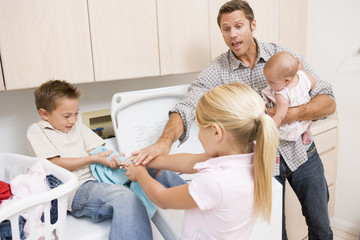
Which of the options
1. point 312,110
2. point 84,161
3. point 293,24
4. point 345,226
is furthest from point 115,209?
point 345,226

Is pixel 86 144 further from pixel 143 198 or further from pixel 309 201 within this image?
pixel 309 201

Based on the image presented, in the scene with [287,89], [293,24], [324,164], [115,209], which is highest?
[293,24]

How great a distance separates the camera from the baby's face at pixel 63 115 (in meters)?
1.08

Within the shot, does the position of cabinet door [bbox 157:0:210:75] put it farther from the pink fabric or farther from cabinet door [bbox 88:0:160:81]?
the pink fabric

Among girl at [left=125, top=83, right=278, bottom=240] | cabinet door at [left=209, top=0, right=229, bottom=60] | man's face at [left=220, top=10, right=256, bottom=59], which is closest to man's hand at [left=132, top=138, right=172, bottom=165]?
girl at [left=125, top=83, right=278, bottom=240]

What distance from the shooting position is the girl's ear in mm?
755

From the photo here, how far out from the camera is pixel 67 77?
3.84 ft

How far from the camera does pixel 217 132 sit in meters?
0.76

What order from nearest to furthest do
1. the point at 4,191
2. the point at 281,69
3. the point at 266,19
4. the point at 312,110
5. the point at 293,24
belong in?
the point at 4,191 → the point at 281,69 → the point at 312,110 → the point at 266,19 → the point at 293,24

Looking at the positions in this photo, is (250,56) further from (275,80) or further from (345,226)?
(345,226)

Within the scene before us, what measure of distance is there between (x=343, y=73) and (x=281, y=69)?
118 centimetres

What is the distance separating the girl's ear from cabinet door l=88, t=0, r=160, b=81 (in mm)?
689

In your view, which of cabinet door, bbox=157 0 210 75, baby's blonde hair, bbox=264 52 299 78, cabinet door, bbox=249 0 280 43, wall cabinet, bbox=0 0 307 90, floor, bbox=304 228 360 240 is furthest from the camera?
floor, bbox=304 228 360 240

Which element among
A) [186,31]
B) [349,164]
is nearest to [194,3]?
[186,31]
